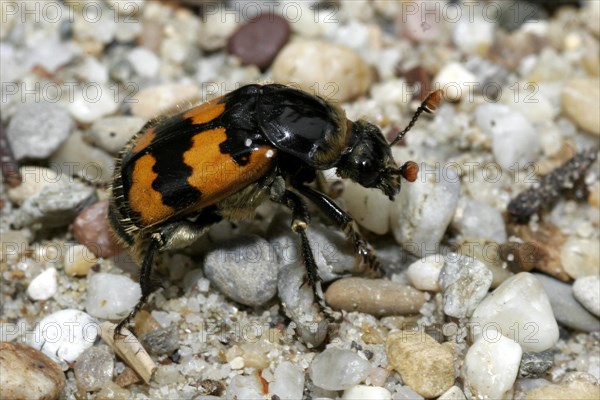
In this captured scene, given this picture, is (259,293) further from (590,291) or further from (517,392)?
(590,291)

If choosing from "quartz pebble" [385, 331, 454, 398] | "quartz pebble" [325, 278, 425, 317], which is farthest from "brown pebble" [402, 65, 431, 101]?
"quartz pebble" [385, 331, 454, 398]

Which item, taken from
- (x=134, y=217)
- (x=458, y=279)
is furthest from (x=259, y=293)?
(x=458, y=279)

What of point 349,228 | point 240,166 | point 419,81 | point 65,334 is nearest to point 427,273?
point 349,228

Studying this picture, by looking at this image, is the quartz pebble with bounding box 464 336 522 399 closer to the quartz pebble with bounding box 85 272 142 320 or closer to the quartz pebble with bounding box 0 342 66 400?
the quartz pebble with bounding box 85 272 142 320

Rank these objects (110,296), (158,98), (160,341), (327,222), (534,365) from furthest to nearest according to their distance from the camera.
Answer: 1. (158,98)
2. (327,222)
3. (110,296)
4. (160,341)
5. (534,365)

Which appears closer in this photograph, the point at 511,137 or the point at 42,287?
the point at 42,287

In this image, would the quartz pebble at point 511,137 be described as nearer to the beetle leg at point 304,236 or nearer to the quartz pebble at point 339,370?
the beetle leg at point 304,236

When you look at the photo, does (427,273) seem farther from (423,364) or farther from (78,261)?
(78,261)
